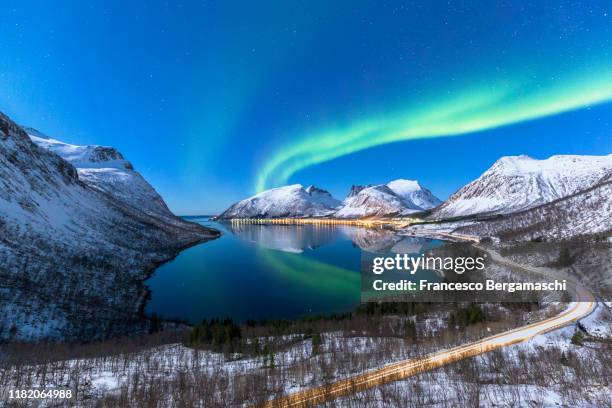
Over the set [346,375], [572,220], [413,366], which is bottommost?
[346,375]

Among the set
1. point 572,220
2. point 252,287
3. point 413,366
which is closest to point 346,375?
point 413,366

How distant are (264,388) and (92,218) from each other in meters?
92.9

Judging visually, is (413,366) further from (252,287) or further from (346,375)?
(252,287)

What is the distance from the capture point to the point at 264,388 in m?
14.0

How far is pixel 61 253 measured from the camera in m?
55.2

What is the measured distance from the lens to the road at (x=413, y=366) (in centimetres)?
1249

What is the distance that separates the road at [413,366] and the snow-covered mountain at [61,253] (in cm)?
3211

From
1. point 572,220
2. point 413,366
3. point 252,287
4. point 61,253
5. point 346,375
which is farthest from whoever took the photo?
point 572,220

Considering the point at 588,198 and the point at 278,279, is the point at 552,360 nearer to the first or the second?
the point at 278,279

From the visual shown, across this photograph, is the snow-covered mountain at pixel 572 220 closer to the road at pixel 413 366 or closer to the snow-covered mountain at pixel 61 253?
the road at pixel 413 366

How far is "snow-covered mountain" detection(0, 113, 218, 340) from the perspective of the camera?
1393 inches

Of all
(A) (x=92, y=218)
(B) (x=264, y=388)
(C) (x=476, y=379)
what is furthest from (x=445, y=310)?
(A) (x=92, y=218)

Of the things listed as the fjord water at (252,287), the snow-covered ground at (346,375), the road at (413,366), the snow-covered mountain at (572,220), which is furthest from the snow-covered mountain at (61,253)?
the snow-covered mountain at (572,220)

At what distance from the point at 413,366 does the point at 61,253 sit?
6175 centimetres
